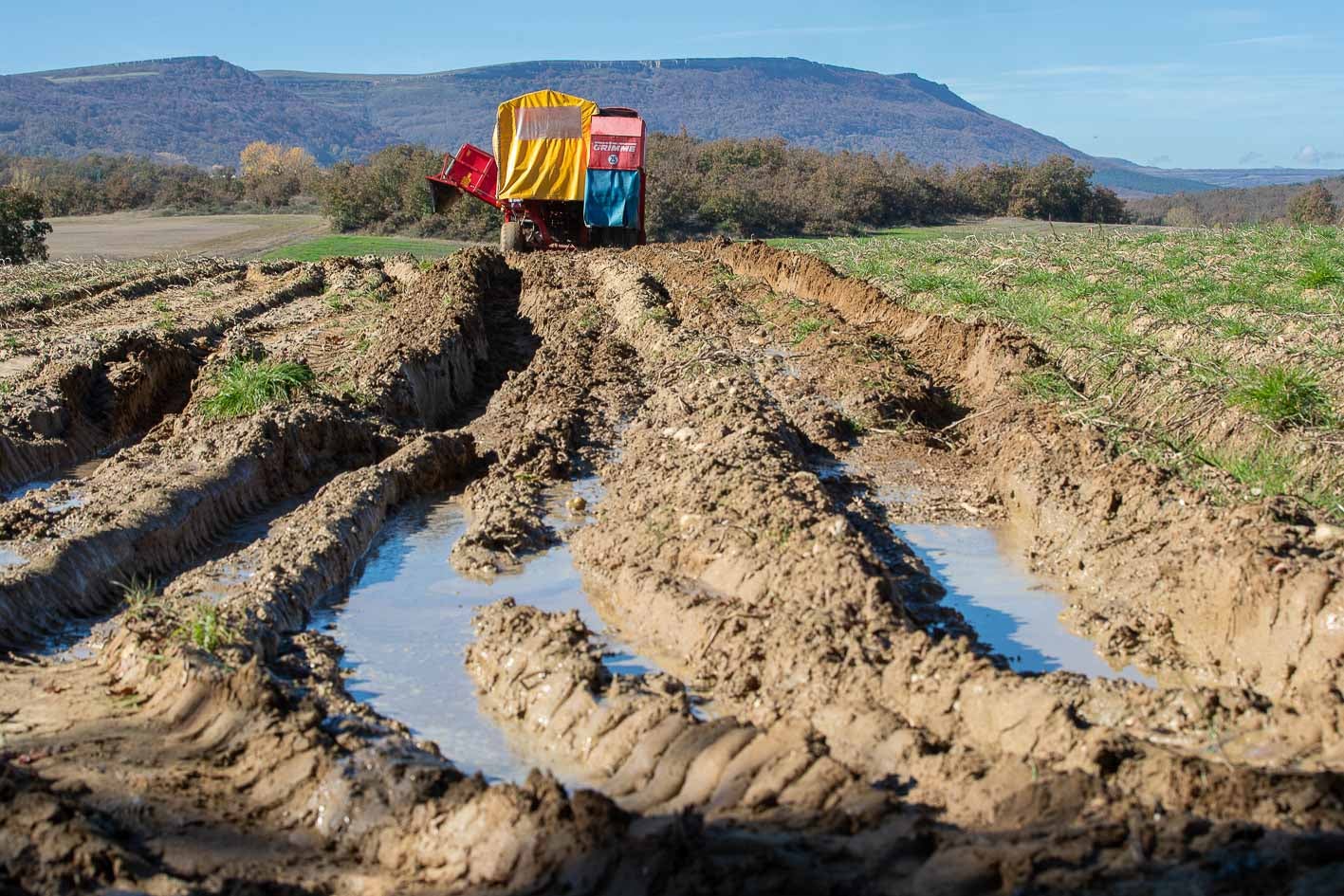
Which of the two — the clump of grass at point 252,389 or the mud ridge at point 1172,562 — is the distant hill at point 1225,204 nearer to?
the mud ridge at point 1172,562

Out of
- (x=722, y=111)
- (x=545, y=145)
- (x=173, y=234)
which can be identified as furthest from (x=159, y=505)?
(x=722, y=111)

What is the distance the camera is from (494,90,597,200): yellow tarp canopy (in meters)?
22.3

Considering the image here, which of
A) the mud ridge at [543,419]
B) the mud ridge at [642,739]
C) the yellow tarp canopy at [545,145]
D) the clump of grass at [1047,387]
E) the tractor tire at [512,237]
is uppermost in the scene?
the yellow tarp canopy at [545,145]

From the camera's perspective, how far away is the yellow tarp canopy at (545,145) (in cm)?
2233

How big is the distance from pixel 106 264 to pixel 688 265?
528 inches

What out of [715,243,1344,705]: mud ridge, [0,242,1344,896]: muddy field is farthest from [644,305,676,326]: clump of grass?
[715,243,1344,705]: mud ridge

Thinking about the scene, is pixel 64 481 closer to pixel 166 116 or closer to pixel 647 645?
pixel 647 645

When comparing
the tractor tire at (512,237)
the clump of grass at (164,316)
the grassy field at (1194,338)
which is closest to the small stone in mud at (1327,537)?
the grassy field at (1194,338)

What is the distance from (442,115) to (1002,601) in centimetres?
18872

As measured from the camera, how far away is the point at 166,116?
173125 millimetres

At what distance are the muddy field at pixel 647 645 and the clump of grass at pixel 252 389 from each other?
0.12 metres

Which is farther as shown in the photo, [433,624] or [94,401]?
[94,401]

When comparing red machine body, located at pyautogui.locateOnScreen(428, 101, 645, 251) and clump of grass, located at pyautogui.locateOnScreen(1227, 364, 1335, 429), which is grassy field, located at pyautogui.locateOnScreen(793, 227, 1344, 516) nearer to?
clump of grass, located at pyautogui.locateOnScreen(1227, 364, 1335, 429)

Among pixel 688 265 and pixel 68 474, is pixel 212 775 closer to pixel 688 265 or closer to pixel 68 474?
pixel 68 474
